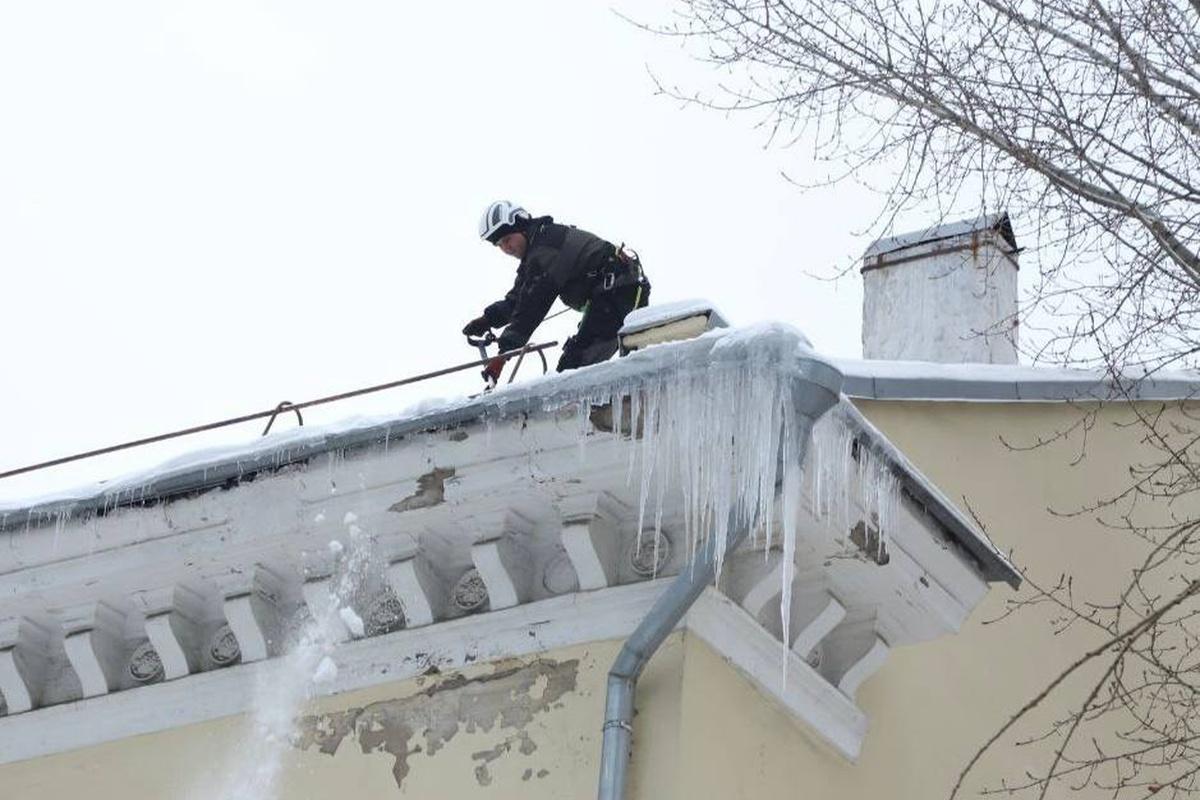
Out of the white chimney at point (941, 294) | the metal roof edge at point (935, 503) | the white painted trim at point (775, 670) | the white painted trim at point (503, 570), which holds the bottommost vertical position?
the white painted trim at point (775, 670)

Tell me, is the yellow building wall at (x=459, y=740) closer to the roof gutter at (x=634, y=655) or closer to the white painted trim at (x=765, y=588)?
the roof gutter at (x=634, y=655)

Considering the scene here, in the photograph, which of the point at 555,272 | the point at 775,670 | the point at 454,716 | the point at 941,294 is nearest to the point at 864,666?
the point at 775,670

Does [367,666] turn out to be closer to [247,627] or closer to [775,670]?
[247,627]

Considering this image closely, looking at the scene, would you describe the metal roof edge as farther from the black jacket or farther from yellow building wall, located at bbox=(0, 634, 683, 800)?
the black jacket

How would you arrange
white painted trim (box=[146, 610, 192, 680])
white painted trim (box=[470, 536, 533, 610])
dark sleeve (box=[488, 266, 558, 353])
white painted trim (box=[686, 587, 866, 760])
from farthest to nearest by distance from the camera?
dark sleeve (box=[488, 266, 558, 353]), white painted trim (box=[146, 610, 192, 680]), white painted trim (box=[470, 536, 533, 610]), white painted trim (box=[686, 587, 866, 760])

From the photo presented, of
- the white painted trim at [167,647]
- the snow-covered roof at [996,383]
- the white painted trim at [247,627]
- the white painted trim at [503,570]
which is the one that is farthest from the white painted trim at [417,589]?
the snow-covered roof at [996,383]

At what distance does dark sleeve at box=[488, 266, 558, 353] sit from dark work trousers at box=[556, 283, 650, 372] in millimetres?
169

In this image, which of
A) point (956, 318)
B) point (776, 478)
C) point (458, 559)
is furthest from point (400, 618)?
point (956, 318)

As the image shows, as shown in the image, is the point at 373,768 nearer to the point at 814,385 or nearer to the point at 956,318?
the point at 814,385

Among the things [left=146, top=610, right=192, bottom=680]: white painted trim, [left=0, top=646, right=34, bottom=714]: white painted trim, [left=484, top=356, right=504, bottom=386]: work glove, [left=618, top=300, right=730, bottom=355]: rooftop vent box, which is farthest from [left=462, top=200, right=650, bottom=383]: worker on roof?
[left=0, top=646, right=34, bottom=714]: white painted trim

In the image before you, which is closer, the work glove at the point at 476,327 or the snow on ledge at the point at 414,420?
the snow on ledge at the point at 414,420

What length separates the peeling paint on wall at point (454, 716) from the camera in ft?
24.0

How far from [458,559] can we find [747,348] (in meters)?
1.39

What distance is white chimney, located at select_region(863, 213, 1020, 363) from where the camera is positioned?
11312 millimetres
